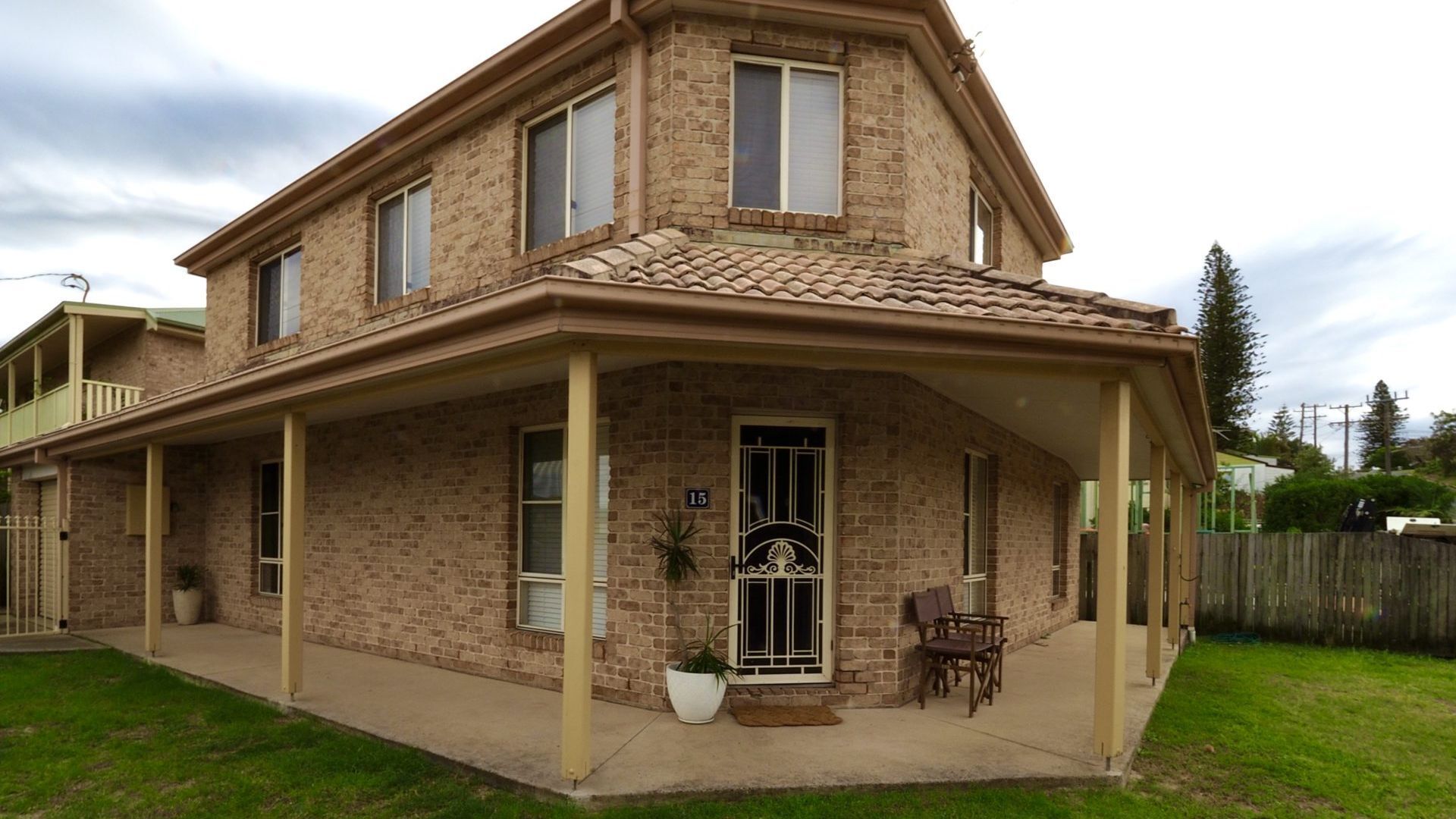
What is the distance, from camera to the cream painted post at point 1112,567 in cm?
520

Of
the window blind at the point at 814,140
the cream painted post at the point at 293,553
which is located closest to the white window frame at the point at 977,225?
the window blind at the point at 814,140

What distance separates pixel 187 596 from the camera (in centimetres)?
1177

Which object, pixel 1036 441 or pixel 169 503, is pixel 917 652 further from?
pixel 169 503

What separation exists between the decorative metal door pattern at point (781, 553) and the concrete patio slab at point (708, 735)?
588 millimetres

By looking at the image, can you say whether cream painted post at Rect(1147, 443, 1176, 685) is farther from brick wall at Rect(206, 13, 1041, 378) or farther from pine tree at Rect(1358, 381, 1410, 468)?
pine tree at Rect(1358, 381, 1410, 468)

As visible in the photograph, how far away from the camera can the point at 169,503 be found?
12.1 metres

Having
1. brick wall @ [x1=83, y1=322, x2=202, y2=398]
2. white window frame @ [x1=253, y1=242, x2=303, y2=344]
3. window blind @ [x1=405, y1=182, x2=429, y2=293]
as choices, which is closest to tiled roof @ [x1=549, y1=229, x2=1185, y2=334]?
window blind @ [x1=405, y1=182, x2=429, y2=293]

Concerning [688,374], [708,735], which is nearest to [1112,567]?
[708,735]

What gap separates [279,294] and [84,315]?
174 inches

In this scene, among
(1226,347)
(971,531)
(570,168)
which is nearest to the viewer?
(570,168)

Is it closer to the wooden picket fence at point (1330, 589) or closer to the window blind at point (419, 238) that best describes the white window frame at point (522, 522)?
the window blind at point (419, 238)

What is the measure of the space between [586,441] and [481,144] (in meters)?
5.38

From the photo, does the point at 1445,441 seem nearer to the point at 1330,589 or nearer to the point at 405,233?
the point at 1330,589

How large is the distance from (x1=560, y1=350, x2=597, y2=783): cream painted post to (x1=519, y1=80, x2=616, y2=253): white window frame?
122 inches
